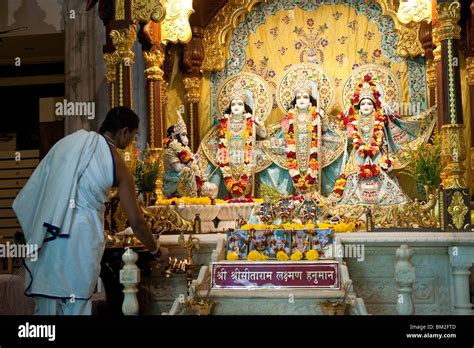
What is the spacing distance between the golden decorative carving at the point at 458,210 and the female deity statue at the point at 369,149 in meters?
1.34

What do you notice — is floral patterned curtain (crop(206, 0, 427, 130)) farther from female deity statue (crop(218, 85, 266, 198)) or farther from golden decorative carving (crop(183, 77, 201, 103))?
female deity statue (crop(218, 85, 266, 198))

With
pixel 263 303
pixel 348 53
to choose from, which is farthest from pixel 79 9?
pixel 263 303

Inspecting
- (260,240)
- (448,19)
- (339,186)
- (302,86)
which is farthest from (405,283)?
(302,86)

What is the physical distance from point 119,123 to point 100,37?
21.2ft

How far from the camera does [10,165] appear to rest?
41.7 feet

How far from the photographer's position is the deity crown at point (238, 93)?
9.94 metres

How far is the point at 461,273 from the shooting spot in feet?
22.1

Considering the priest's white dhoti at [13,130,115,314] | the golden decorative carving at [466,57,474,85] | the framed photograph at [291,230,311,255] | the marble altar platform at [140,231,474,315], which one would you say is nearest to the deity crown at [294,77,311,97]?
the golden decorative carving at [466,57,474,85]

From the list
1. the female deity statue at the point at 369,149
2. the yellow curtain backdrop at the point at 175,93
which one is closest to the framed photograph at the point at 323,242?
the female deity statue at the point at 369,149

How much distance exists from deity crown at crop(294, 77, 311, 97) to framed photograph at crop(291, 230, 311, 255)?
10.5 feet

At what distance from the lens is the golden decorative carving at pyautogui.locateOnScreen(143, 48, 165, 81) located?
30.5 ft

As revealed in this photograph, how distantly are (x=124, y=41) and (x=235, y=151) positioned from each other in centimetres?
260

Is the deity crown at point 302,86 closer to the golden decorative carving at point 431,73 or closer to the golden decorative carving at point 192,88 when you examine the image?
the golden decorative carving at point 192,88

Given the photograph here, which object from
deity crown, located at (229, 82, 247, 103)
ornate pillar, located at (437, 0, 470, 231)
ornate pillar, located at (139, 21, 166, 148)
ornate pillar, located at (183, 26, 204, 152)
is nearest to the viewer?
ornate pillar, located at (437, 0, 470, 231)
